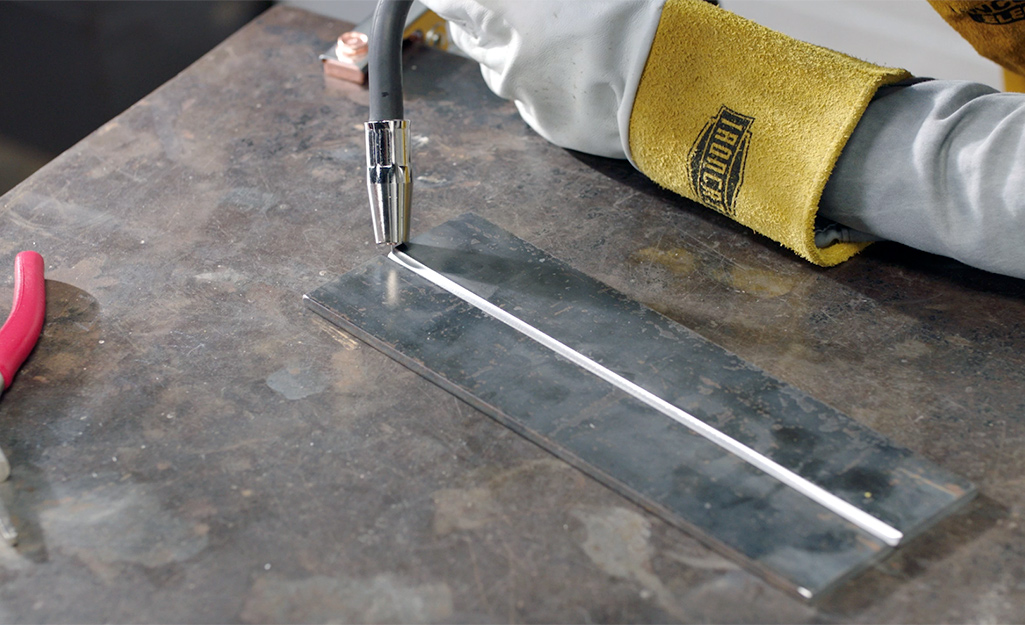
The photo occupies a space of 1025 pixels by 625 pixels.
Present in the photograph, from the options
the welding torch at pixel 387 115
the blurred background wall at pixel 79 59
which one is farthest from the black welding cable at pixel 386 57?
the blurred background wall at pixel 79 59

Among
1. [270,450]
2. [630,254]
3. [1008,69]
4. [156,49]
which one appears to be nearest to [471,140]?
[630,254]

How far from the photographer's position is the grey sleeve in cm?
78

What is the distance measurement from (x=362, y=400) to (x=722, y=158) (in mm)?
412

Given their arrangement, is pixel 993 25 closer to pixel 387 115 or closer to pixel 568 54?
pixel 568 54

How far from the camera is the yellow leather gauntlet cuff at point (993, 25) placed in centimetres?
93

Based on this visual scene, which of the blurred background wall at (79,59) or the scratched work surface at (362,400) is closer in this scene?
the scratched work surface at (362,400)

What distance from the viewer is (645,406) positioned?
0.72m

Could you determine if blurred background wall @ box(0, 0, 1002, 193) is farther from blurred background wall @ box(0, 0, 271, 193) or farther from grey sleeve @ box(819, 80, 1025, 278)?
grey sleeve @ box(819, 80, 1025, 278)

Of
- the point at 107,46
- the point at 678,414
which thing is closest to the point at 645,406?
the point at 678,414

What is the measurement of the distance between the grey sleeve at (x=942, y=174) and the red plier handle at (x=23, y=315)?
28.1 inches

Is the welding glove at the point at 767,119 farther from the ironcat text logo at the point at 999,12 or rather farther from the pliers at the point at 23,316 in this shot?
the pliers at the point at 23,316

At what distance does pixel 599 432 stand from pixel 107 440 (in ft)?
1.23

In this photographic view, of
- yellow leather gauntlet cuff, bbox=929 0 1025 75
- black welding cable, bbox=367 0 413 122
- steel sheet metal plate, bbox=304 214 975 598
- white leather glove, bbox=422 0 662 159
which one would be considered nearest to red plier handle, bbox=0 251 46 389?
steel sheet metal plate, bbox=304 214 975 598

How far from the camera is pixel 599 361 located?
760 mm
